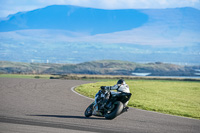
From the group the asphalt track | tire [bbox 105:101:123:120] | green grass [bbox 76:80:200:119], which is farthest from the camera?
green grass [bbox 76:80:200:119]

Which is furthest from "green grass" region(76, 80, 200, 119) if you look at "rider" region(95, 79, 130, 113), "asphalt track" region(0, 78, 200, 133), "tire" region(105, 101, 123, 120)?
"tire" region(105, 101, 123, 120)

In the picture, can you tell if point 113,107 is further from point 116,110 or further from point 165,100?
point 165,100

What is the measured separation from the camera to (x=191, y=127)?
13297 mm

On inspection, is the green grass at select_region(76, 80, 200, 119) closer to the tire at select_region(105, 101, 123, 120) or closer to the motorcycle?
the motorcycle

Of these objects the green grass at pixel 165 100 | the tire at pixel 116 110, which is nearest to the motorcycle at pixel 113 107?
the tire at pixel 116 110

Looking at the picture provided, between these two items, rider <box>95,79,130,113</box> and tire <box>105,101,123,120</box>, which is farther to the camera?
rider <box>95,79,130,113</box>

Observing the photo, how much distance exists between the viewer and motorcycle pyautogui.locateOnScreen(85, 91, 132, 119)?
1404 centimetres

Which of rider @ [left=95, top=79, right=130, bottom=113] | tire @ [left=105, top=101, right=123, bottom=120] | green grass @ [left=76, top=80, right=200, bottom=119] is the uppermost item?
rider @ [left=95, top=79, right=130, bottom=113]

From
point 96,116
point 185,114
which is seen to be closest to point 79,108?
point 96,116

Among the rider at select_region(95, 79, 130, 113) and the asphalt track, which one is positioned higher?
the rider at select_region(95, 79, 130, 113)

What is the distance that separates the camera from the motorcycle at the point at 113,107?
14039 millimetres

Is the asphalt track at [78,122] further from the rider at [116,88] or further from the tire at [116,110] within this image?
the rider at [116,88]

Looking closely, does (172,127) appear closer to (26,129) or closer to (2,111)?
(26,129)

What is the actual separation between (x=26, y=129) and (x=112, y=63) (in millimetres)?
129071
